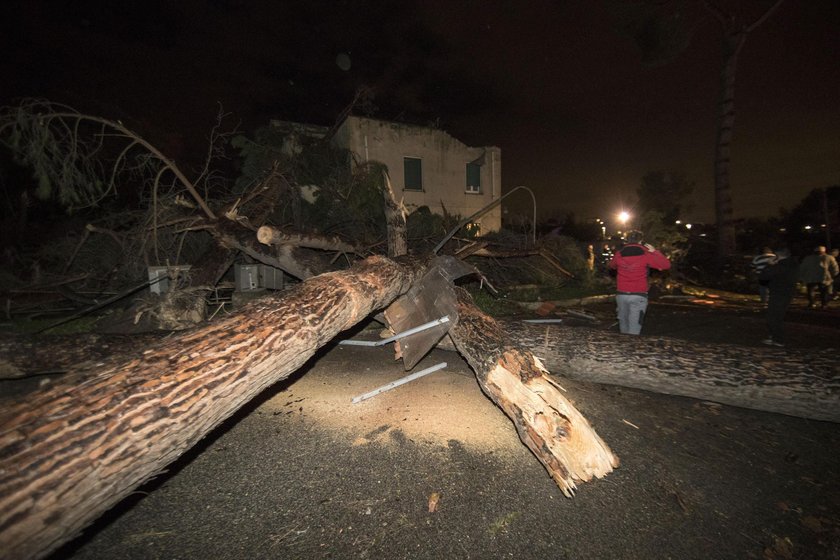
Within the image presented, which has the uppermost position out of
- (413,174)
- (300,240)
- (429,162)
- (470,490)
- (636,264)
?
(429,162)

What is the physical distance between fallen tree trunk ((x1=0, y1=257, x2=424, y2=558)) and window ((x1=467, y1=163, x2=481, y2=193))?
14172 millimetres

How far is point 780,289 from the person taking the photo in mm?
4863

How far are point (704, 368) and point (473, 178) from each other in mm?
13604

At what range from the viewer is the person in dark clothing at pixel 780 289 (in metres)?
4.80

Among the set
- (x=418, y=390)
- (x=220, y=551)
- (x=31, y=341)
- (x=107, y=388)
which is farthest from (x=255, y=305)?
(x=31, y=341)

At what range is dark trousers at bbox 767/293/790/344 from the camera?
4859 millimetres

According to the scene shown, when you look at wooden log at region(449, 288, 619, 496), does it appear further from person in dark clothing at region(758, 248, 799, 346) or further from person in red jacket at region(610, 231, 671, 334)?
person in dark clothing at region(758, 248, 799, 346)

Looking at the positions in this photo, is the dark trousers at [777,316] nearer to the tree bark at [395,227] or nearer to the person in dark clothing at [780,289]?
the person in dark clothing at [780,289]

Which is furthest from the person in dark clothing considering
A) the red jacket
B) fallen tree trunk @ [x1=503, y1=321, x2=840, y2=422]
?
fallen tree trunk @ [x1=503, y1=321, x2=840, y2=422]

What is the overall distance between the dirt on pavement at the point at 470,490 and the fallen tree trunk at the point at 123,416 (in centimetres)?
64

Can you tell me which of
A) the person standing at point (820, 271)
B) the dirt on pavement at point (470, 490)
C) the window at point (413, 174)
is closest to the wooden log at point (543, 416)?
the dirt on pavement at point (470, 490)

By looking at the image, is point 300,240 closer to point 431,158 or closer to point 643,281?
point 643,281

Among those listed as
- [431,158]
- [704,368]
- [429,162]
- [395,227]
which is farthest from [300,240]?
[431,158]

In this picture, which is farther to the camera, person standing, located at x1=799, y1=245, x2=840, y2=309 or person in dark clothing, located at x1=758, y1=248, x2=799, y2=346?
person standing, located at x1=799, y1=245, x2=840, y2=309
